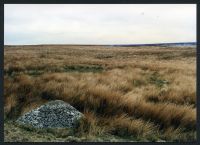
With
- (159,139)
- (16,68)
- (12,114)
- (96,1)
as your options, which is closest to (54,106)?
(12,114)

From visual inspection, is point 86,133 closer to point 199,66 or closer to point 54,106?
point 54,106

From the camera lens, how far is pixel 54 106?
20.5 feet

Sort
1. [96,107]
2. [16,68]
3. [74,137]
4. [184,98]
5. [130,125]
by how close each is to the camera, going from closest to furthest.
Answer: [74,137] < [130,125] < [96,107] < [184,98] < [16,68]

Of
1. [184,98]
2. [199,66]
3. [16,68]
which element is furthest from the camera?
[16,68]

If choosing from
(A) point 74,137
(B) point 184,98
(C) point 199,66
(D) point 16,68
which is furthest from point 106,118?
(D) point 16,68

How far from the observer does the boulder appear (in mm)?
5719

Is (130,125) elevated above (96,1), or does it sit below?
below

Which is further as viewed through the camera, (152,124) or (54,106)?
(54,106)

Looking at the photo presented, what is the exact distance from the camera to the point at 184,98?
28.6ft

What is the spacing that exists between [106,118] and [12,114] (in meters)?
1.68

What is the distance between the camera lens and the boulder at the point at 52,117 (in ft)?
18.8

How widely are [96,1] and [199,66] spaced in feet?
4.64

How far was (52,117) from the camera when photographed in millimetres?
5930

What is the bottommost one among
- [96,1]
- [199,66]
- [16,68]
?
[16,68]
